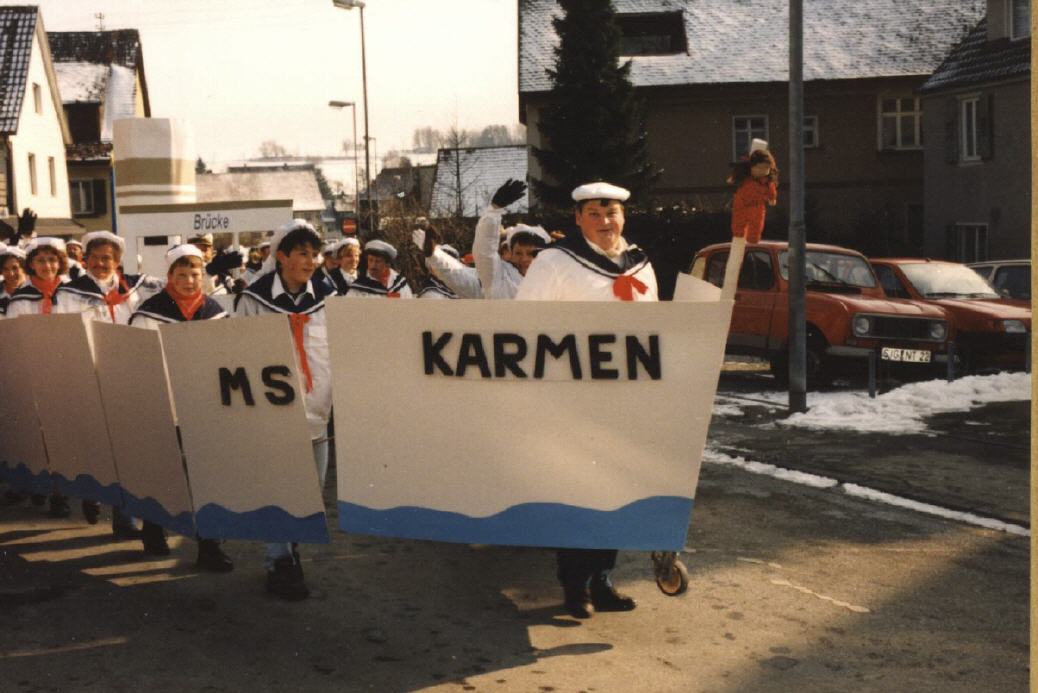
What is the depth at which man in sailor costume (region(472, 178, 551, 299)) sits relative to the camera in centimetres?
962

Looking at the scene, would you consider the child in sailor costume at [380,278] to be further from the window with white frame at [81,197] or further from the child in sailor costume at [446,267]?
the window with white frame at [81,197]

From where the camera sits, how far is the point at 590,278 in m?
6.45

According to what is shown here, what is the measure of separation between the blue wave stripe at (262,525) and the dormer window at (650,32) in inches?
1497

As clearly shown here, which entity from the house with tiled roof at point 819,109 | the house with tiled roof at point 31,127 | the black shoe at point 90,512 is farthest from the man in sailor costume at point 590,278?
the house with tiled roof at point 31,127

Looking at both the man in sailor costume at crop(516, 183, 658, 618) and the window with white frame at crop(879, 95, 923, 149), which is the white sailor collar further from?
the window with white frame at crop(879, 95, 923, 149)

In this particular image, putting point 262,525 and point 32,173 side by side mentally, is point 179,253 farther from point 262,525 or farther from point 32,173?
point 32,173

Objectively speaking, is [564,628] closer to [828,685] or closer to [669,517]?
[669,517]

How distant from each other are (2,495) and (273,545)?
444 cm

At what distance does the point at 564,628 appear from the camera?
628 centimetres

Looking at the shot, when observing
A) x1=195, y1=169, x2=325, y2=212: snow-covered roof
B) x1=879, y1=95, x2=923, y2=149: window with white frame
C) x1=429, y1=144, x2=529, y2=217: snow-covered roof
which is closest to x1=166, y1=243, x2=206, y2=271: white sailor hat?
x1=879, y1=95, x2=923, y2=149: window with white frame

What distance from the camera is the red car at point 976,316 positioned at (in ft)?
53.4

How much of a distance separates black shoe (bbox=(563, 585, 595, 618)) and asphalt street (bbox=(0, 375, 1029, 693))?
0.23 ft

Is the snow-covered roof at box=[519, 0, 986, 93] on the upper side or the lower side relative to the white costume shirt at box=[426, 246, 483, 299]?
upper

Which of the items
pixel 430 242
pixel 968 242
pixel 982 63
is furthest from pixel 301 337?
pixel 968 242
